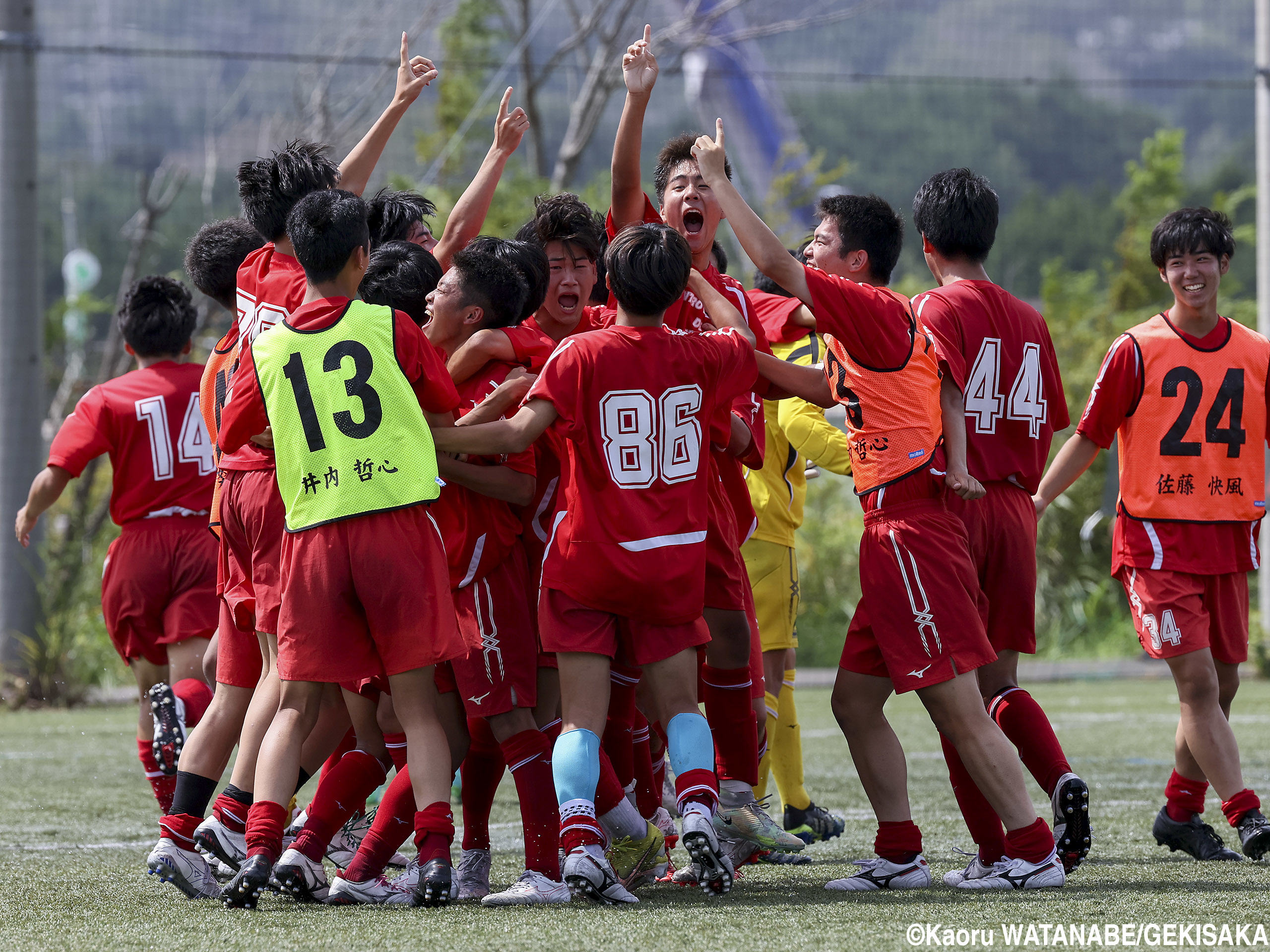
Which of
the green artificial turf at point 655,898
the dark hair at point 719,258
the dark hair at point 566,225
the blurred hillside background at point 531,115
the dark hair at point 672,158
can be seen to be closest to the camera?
the green artificial turf at point 655,898

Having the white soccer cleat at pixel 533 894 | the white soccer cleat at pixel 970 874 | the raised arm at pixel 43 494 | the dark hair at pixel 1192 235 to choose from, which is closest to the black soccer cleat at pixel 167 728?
the raised arm at pixel 43 494

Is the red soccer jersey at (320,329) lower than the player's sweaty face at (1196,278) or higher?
lower

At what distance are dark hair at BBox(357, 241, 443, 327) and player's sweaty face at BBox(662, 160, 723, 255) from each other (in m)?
0.77

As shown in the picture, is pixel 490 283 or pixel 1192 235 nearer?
pixel 490 283

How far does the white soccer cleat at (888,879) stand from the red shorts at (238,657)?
188 centimetres

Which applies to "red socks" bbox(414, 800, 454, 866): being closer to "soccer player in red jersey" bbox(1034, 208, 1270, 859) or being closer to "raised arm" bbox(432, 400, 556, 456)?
"raised arm" bbox(432, 400, 556, 456)

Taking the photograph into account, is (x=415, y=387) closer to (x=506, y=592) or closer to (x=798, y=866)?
(x=506, y=592)

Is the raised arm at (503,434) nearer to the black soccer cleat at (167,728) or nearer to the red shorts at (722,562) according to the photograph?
the red shorts at (722,562)

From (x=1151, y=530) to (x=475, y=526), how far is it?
7.84 feet

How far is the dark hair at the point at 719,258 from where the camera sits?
5133 mm

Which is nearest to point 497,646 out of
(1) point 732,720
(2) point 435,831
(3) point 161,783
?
(2) point 435,831

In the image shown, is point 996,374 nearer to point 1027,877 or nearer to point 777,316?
point 777,316

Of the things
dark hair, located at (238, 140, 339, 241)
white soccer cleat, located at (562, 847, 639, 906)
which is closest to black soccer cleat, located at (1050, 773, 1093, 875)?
white soccer cleat, located at (562, 847, 639, 906)

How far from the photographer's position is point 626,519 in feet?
12.9
